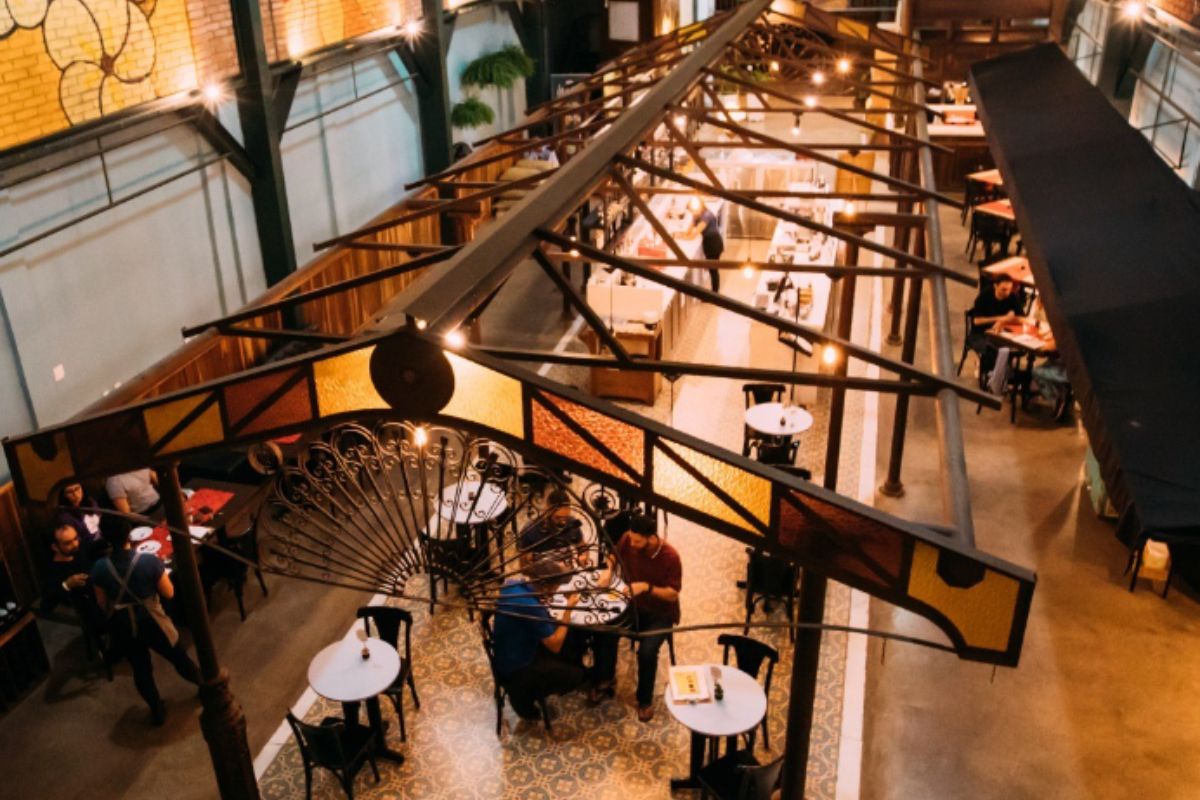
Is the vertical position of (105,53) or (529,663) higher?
(105,53)

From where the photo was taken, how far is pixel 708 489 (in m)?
3.27

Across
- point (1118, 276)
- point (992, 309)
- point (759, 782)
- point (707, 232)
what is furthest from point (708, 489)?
point (992, 309)

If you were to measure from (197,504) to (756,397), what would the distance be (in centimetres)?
506

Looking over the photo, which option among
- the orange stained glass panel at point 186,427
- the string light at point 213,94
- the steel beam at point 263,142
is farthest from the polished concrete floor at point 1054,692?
the string light at point 213,94

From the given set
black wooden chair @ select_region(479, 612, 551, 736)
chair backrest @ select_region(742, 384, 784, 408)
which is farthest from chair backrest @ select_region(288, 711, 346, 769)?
chair backrest @ select_region(742, 384, 784, 408)

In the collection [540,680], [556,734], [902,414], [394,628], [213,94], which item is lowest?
[556,734]

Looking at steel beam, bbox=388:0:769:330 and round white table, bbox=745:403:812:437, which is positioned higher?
steel beam, bbox=388:0:769:330

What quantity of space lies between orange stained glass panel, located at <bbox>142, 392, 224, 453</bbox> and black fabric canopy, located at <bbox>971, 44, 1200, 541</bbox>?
160 inches

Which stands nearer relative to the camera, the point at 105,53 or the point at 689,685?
the point at 689,685

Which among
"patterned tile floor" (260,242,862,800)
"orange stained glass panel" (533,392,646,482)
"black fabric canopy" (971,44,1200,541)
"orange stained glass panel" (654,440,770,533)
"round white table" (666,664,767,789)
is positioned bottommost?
"patterned tile floor" (260,242,862,800)

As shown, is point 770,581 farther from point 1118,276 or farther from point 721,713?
point 1118,276

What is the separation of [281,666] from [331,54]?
6928 mm

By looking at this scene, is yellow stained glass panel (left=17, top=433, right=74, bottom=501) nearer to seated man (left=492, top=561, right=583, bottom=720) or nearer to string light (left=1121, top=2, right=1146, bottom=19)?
seated man (left=492, top=561, right=583, bottom=720)

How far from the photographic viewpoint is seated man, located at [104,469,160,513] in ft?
27.3
